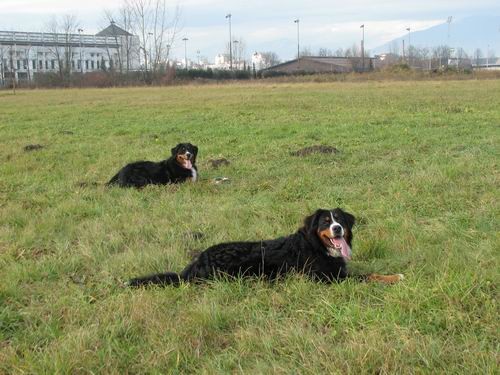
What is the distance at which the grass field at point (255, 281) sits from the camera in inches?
122

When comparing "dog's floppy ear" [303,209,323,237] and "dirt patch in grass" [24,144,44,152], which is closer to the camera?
"dog's floppy ear" [303,209,323,237]

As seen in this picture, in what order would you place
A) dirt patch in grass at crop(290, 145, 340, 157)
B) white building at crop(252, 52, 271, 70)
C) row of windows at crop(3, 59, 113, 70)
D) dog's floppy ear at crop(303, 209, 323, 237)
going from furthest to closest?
white building at crop(252, 52, 271, 70) < row of windows at crop(3, 59, 113, 70) < dirt patch in grass at crop(290, 145, 340, 157) < dog's floppy ear at crop(303, 209, 323, 237)

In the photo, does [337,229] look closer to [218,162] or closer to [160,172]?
[160,172]

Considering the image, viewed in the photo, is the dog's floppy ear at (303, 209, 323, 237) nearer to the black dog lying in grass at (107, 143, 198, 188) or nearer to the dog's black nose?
the dog's black nose

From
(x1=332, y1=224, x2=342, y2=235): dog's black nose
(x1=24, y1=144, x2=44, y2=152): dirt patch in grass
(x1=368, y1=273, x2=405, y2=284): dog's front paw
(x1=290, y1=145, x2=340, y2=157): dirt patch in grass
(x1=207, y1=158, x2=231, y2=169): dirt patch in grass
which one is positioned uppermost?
(x1=24, y1=144, x2=44, y2=152): dirt patch in grass

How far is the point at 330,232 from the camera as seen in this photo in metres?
4.31

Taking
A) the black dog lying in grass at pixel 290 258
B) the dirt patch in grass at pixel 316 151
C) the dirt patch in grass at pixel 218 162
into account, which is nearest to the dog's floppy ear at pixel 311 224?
the black dog lying in grass at pixel 290 258

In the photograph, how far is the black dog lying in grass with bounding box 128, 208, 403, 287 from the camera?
4.30 meters

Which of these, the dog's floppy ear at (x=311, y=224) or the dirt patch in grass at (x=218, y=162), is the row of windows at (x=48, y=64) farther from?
the dog's floppy ear at (x=311, y=224)

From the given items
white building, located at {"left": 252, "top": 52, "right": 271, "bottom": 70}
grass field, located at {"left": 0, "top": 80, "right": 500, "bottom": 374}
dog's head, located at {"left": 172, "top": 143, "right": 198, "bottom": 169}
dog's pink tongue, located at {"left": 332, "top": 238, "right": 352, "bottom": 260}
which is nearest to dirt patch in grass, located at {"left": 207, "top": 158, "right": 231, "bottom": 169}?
grass field, located at {"left": 0, "top": 80, "right": 500, "bottom": 374}

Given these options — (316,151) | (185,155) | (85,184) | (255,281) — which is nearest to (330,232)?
(255,281)

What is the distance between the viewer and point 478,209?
242 inches

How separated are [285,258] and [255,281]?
0.36 metres

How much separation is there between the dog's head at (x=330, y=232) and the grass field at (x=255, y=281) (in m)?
0.32
